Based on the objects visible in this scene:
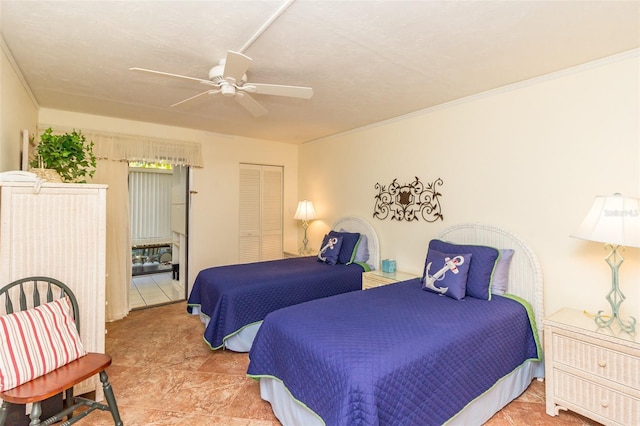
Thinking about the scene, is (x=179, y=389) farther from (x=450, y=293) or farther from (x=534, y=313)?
(x=534, y=313)

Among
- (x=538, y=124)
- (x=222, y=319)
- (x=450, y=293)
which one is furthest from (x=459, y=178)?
(x=222, y=319)

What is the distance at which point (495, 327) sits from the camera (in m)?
2.11

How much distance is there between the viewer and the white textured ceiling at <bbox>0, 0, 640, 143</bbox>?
5.60 ft

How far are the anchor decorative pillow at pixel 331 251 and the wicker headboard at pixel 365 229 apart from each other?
351mm

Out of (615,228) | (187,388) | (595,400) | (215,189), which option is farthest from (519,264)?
(215,189)

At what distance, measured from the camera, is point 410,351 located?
166 centimetres

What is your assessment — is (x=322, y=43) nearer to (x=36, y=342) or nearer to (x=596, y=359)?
(x=36, y=342)

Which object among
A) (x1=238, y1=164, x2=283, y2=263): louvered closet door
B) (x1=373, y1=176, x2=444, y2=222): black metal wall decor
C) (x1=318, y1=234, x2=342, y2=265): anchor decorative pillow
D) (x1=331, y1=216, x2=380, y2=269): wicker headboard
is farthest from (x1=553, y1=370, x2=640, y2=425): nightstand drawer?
(x1=238, y1=164, x2=283, y2=263): louvered closet door

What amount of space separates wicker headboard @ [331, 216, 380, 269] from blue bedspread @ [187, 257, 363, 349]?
27 cm

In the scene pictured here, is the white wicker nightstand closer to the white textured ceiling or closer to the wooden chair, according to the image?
the white textured ceiling

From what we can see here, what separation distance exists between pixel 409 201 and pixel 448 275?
4.09ft

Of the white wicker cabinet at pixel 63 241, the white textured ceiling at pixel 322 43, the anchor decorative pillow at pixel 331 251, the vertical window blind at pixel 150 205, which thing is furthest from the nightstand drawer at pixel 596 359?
the vertical window blind at pixel 150 205

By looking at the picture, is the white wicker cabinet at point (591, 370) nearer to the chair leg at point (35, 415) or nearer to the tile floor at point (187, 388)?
the tile floor at point (187, 388)

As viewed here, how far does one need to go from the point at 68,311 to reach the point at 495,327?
2747 millimetres
